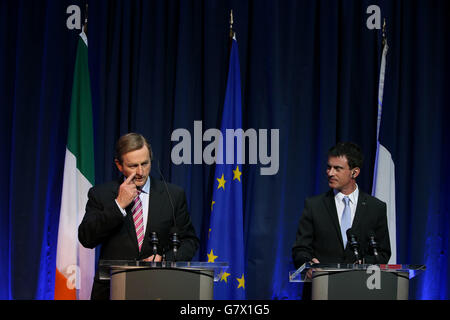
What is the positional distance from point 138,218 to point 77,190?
1.82 m

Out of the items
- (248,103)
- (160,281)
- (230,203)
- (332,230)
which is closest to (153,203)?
(160,281)

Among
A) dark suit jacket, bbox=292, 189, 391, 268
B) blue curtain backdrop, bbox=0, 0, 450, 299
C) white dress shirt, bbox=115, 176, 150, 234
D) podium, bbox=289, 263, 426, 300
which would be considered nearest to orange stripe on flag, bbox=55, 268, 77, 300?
blue curtain backdrop, bbox=0, 0, 450, 299

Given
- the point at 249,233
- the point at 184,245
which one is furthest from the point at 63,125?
the point at 184,245

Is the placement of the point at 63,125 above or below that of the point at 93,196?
above

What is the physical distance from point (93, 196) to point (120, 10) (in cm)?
257

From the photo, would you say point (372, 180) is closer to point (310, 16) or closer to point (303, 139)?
point (303, 139)

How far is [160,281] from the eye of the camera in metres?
2.77

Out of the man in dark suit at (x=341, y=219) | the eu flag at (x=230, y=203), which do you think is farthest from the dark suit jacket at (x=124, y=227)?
the eu flag at (x=230, y=203)

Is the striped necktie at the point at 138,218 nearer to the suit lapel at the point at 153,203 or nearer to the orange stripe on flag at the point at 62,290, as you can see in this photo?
the suit lapel at the point at 153,203

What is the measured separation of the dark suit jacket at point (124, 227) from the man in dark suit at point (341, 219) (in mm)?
844

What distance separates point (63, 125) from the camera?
554cm

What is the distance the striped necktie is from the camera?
350 cm

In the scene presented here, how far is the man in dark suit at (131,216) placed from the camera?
3.37 metres

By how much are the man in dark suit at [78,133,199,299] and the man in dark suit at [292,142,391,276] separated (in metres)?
0.89
